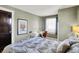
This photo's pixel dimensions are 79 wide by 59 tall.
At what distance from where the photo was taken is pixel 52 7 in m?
1.17

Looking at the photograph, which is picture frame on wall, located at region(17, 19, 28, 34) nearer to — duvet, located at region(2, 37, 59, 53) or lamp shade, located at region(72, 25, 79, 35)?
duvet, located at region(2, 37, 59, 53)

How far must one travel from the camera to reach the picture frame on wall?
1.22 m

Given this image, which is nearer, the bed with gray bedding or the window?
the bed with gray bedding

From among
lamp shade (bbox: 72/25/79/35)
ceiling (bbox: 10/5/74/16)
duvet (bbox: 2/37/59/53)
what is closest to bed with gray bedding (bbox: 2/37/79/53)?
duvet (bbox: 2/37/59/53)

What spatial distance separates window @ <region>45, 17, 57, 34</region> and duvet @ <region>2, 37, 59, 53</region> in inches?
6.1

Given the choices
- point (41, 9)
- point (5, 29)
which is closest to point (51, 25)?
point (41, 9)

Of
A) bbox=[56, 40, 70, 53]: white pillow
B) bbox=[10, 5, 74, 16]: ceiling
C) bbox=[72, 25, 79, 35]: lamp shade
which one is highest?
bbox=[10, 5, 74, 16]: ceiling

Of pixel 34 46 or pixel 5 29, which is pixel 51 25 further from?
pixel 5 29

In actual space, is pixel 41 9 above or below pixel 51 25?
above

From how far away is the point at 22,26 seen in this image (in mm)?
1270

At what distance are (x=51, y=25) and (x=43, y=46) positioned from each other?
1.15 ft

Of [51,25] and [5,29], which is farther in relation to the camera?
[51,25]
